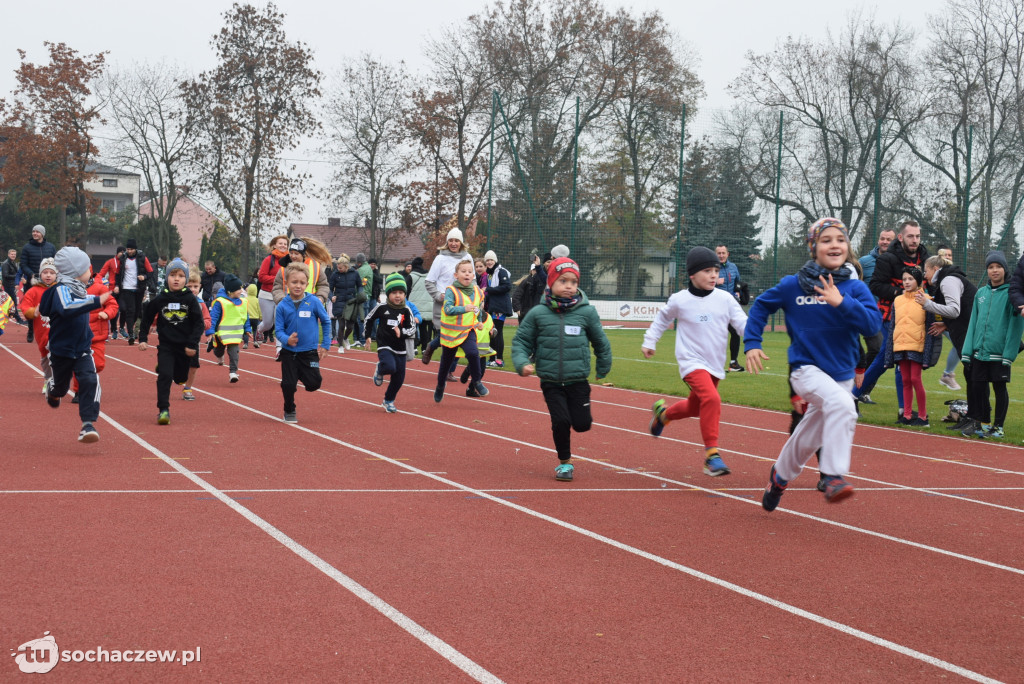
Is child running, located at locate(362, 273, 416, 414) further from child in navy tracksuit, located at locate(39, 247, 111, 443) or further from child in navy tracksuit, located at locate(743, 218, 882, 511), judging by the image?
child in navy tracksuit, located at locate(743, 218, 882, 511)

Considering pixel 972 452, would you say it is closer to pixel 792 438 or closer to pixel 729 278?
pixel 792 438

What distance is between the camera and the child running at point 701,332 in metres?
8.38

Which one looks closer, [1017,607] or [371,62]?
[1017,607]

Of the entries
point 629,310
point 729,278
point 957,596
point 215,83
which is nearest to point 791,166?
point 629,310

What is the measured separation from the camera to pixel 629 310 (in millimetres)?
33938

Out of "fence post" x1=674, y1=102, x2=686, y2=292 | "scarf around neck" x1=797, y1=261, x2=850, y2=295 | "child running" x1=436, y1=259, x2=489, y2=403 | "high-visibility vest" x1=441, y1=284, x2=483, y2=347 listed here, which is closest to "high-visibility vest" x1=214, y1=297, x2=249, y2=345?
"child running" x1=436, y1=259, x2=489, y2=403

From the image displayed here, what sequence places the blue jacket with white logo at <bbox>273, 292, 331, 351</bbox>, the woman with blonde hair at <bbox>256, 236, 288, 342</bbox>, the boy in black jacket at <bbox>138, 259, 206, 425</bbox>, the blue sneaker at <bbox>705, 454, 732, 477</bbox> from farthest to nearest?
the woman with blonde hair at <bbox>256, 236, 288, 342</bbox>, the blue jacket with white logo at <bbox>273, 292, 331, 351</bbox>, the boy in black jacket at <bbox>138, 259, 206, 425</bbox>, the blue sneaker at <bbox>705, 454, 732, 477</bbox>

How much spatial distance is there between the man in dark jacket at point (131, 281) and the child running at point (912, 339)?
1631 cm

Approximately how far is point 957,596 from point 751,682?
72.0 inches

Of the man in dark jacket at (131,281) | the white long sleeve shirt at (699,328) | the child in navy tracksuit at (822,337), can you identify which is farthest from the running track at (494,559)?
the man in dark jacket at (131,281)

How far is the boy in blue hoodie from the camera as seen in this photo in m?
11.5

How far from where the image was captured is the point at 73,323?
30.6 ft

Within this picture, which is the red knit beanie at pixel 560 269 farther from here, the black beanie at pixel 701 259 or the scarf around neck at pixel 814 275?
the scarf around neck at pixel 814 275

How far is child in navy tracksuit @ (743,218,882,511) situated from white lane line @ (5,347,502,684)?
9.64ft
